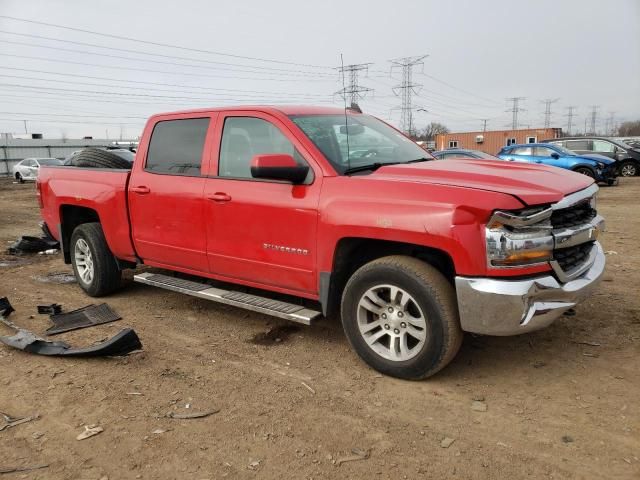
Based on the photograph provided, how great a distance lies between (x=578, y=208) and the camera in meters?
3.58

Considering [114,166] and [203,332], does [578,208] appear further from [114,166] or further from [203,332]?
[114,166]

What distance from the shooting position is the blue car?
1739cm

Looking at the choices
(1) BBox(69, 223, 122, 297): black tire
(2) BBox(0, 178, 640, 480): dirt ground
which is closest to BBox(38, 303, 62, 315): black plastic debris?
(2) BBox(0, 178, 640, 480): dirt ground

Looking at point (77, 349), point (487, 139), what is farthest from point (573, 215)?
point (487, 139)

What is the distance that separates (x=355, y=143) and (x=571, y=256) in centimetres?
181

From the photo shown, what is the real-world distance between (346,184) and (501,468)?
199 centimetres

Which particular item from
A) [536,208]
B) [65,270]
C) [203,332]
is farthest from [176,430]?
[65,270]

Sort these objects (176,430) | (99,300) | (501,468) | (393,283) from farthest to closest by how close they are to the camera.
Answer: (99,300) < (393,283) < (176,430) < (501,468)

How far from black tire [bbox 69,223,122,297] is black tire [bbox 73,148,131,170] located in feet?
2.26

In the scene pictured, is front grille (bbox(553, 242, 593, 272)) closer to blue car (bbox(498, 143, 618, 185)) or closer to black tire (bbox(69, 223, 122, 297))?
black tire (bbox(69, 223, 122, 297))

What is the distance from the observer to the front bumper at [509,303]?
122 inches

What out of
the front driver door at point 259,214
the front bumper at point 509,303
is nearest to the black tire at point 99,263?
the front driver door at point 259,214

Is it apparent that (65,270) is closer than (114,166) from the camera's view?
No

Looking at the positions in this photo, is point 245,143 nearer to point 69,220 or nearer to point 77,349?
point 77,349
